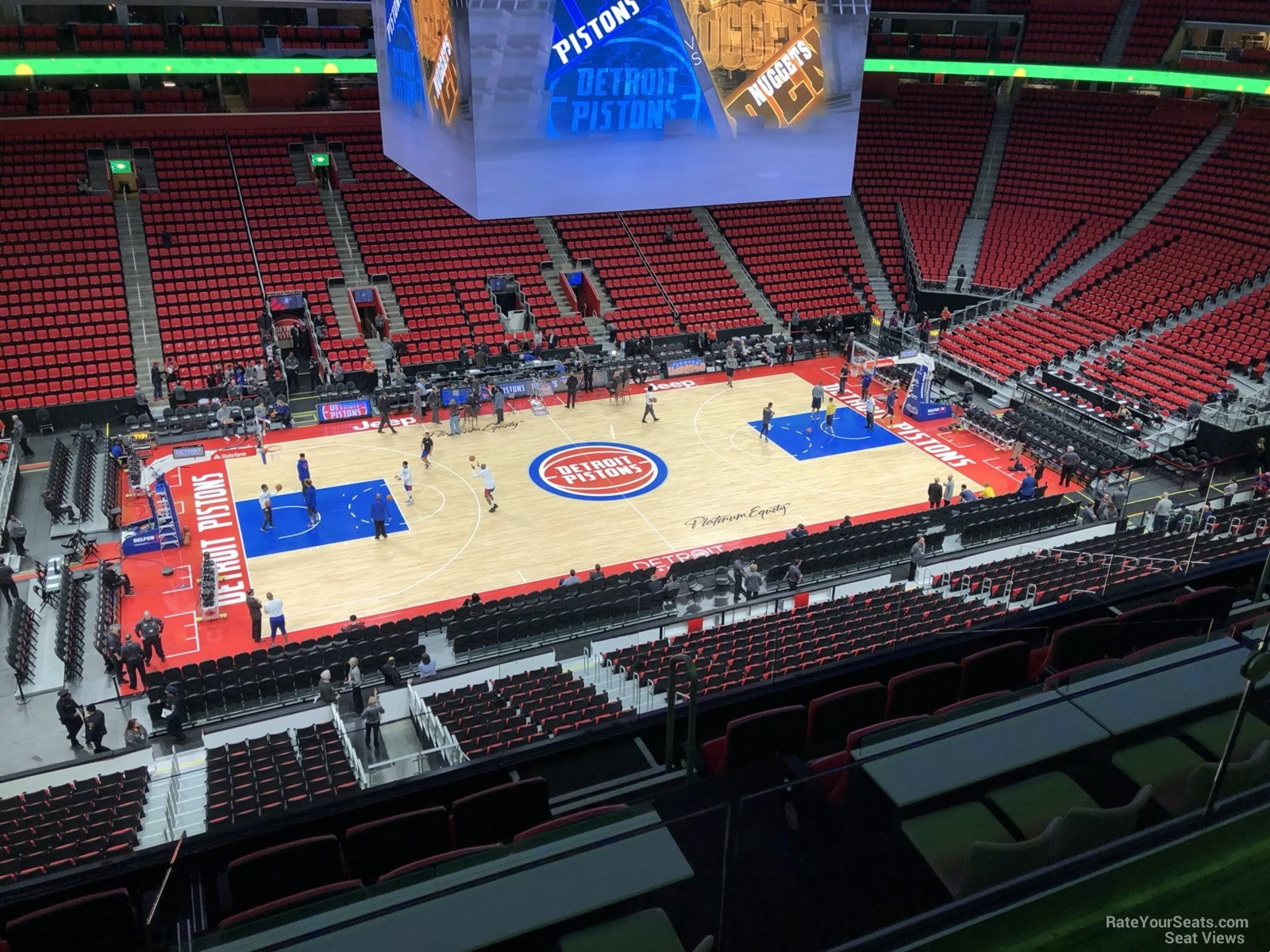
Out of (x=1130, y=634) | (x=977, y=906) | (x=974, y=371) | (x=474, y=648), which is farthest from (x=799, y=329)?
(x=977, y=906)

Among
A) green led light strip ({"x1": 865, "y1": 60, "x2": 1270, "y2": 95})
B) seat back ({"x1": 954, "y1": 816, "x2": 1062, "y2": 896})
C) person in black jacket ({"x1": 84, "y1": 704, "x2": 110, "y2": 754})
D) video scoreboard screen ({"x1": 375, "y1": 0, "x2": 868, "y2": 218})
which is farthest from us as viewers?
green led light strip ({"x1": 865, "y1": 60, "x2": 1270, "y2": 95})

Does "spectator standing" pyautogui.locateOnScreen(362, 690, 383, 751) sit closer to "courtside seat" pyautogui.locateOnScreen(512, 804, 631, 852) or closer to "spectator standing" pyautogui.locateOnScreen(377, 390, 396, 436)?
"courtside seat" pyautogui.locateOnScreen(512, 804, 631, 852)

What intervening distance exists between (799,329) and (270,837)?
28077mm

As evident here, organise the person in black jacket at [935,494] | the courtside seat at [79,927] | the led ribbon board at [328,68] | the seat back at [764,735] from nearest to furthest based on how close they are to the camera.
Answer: the courtside seat at [79,927] → the seat back at [764,735] → the person in black jacket at [935,494] → the led ribbon board at [328,68]

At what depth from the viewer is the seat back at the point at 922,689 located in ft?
29.4

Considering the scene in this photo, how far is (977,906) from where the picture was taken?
4711mm

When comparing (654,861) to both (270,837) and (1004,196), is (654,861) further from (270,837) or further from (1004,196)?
(1004,196)

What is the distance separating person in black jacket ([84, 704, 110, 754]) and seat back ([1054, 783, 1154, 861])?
12.9m

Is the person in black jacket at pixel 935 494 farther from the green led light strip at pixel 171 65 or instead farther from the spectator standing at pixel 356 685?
the green led light strip at pixel 171 65

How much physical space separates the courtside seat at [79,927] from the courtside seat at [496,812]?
2.26 metres

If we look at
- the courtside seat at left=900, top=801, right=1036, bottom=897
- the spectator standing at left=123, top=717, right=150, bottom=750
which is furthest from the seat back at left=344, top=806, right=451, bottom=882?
the spectator standing at left=123, top=717, right=150, bottom=750

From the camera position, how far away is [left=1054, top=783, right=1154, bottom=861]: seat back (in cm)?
491

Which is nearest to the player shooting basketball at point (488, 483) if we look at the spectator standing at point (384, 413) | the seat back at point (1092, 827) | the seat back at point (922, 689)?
the spectator standing at point (384, 413)

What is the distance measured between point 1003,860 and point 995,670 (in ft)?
16.4
